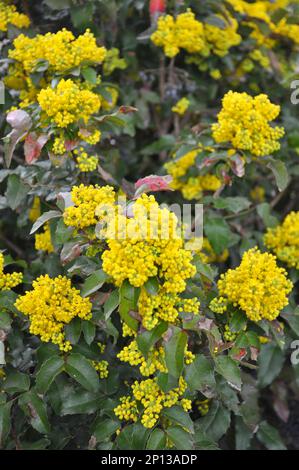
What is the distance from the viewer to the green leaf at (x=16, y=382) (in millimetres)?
1766

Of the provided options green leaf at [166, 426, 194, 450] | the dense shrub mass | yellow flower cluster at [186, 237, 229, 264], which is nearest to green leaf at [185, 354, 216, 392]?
the dense shrub mass

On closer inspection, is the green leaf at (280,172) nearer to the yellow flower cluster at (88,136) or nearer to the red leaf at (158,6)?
the yellow flower cluster at (88,136)

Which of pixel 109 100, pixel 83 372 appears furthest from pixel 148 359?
pixel 109 100

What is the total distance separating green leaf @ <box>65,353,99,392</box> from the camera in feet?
5.57

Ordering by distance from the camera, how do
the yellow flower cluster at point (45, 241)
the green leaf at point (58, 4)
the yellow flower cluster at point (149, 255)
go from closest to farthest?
the yellow flower cluster at point (149, 255) < the yellow flower cluster at point (45, 241) < the green leaf at point (58, 4)

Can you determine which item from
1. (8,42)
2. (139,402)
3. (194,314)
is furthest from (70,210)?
(8,42)

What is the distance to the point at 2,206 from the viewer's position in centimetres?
211

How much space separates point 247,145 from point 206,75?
3.31 ft

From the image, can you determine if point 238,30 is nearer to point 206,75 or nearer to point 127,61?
point 206,75

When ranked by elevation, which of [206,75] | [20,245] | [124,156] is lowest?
[20,245]

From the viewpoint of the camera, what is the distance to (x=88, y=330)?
172 cm

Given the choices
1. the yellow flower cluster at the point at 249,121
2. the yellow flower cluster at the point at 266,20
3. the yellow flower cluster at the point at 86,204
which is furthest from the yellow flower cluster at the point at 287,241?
the yellow flower cluster at the point at 266,20

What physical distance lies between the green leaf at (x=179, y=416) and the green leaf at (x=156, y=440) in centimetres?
4

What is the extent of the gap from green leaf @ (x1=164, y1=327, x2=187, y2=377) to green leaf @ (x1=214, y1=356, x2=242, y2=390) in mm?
178
